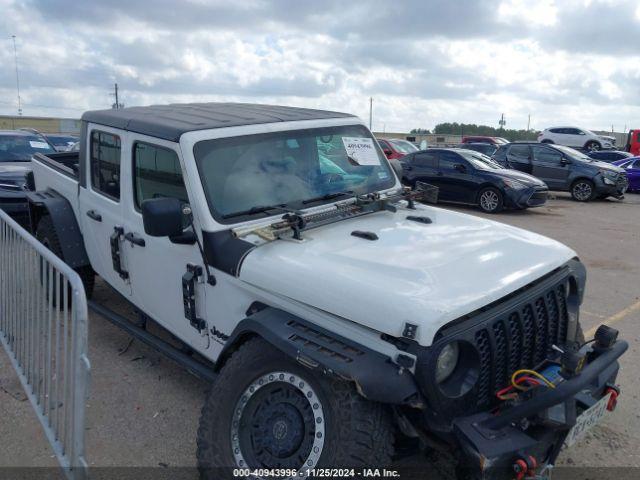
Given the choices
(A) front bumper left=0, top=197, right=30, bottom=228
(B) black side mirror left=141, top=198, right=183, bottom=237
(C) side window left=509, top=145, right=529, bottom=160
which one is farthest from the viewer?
(C) side window left=509, top=145, right=529, bottom=160

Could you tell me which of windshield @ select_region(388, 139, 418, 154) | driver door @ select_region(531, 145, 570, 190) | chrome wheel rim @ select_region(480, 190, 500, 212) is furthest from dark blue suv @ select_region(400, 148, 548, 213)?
windshield @ select_region(388, 139, 418, 154)

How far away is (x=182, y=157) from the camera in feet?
10.9

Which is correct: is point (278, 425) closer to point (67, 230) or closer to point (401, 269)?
point (401, 269)

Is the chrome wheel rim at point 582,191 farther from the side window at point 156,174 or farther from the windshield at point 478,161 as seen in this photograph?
the side window at point 156,174

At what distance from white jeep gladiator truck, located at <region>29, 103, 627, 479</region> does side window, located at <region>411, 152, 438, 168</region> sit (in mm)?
10437

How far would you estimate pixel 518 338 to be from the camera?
272 centimetres

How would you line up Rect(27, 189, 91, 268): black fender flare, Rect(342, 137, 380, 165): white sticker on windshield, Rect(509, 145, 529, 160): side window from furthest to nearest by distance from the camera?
Rect(509, 145, 529, 160): side window → Rect(27, 189, 91, 268): black fender flare → Rect(342, 137, 380, 165): white sticker on windshield

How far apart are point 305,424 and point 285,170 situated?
171 cm

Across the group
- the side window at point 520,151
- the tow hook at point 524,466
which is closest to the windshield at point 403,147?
the side window at point 520,151

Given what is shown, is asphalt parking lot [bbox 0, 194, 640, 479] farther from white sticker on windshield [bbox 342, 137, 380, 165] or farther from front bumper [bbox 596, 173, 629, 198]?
front bumper [bbox 596, 173, 629, 198]

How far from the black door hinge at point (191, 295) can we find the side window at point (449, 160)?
11.5 m

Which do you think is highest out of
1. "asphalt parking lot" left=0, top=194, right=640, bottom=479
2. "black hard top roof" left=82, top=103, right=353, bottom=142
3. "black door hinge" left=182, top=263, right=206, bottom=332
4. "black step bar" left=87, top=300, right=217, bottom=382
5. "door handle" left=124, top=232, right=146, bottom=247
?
"black hard top roof" left=82, top=103, right=353, bottom=142

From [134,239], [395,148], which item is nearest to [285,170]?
[134,239]

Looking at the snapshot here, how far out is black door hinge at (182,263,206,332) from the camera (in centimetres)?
328
